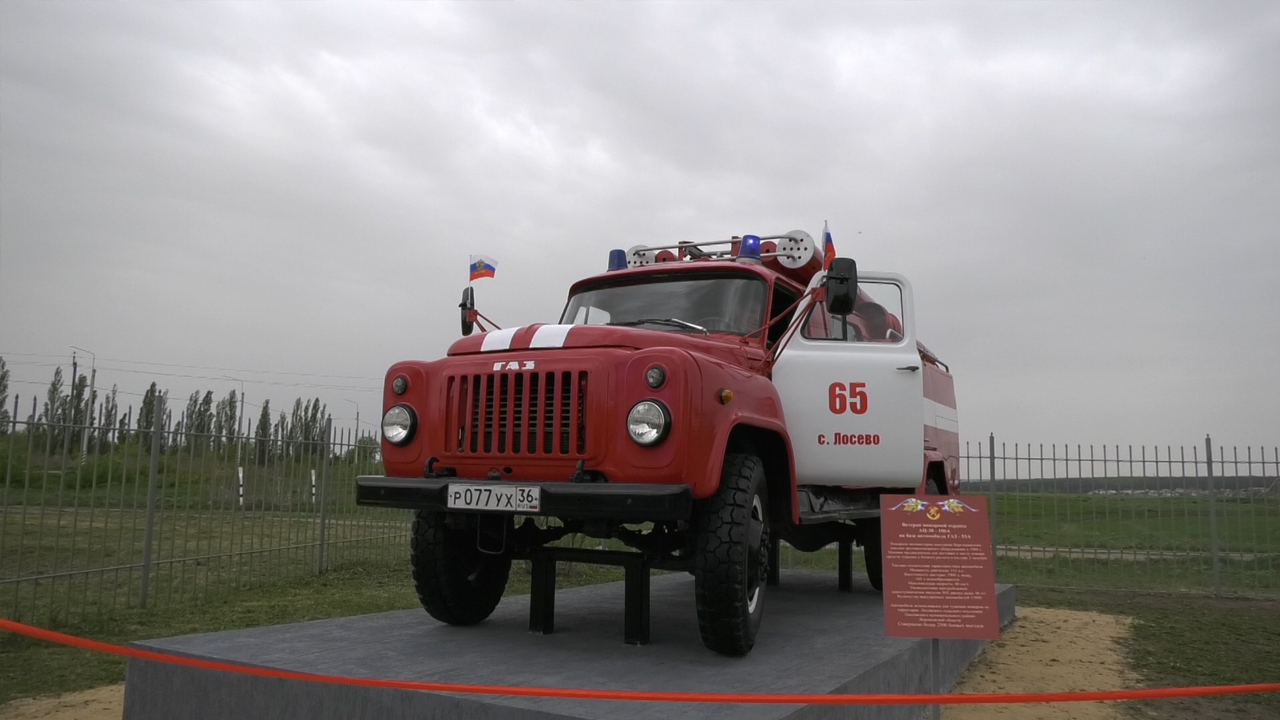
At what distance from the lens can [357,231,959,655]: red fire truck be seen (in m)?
4.09

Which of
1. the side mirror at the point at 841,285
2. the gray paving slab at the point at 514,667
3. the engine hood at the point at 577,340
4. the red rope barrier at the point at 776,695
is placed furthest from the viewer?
the side mirror at the point at 841,285

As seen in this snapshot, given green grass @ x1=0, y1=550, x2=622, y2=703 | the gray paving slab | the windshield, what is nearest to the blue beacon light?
the windshield

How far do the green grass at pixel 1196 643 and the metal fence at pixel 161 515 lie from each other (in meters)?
7.53

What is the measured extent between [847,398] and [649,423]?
72.5 inches

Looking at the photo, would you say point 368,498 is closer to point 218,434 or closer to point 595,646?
point 595,646

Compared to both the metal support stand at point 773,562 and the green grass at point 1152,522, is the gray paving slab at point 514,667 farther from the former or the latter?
the green grass at point 1152,522

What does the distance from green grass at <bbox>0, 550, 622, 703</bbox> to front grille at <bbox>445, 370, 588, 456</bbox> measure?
10.6 feet

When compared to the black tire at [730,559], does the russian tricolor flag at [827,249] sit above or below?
above

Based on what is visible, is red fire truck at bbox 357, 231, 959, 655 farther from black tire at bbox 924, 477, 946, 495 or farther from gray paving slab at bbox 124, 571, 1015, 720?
black tire at bbox 924, 477, 946, 495

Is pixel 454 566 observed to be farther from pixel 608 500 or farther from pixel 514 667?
pixel 608 500

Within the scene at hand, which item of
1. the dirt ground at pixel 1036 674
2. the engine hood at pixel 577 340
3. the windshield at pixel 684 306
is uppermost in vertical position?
the windshield at pixel 684 306

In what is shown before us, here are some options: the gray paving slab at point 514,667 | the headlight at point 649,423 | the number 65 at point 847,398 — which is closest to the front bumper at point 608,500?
the headlight at point 649,423

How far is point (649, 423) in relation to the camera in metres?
4.06

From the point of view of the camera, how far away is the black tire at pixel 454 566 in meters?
4.97
